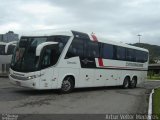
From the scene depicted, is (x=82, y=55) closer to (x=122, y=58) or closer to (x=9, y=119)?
(x=122, y=58)

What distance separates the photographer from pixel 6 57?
115 feet

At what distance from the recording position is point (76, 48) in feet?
63.5

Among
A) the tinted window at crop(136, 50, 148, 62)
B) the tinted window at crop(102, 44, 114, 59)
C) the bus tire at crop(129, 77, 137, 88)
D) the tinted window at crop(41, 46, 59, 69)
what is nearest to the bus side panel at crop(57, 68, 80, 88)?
the tinted window at crop(41, 46, 59, 69)

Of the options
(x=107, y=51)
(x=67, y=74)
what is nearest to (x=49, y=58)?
(x=67, y=74)

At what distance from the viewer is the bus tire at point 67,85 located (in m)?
18.6

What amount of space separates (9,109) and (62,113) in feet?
5.95

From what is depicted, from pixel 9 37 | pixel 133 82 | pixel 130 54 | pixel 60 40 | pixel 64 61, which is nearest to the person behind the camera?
pixel 60 40

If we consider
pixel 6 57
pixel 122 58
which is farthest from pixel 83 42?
pixel 6 57

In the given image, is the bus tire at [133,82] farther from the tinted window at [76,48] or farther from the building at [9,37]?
the building at [9,37]

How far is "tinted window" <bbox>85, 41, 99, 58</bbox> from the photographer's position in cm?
2055

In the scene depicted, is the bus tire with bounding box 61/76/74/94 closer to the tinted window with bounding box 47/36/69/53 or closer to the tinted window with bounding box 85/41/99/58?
the tinted window with bounding box 47/36/69/53

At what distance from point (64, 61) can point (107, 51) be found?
202 inches

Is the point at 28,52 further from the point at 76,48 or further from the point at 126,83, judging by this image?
the point at 126,83

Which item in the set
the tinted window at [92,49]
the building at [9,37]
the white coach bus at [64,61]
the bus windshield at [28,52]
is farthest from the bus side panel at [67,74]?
the building at [9,37]
